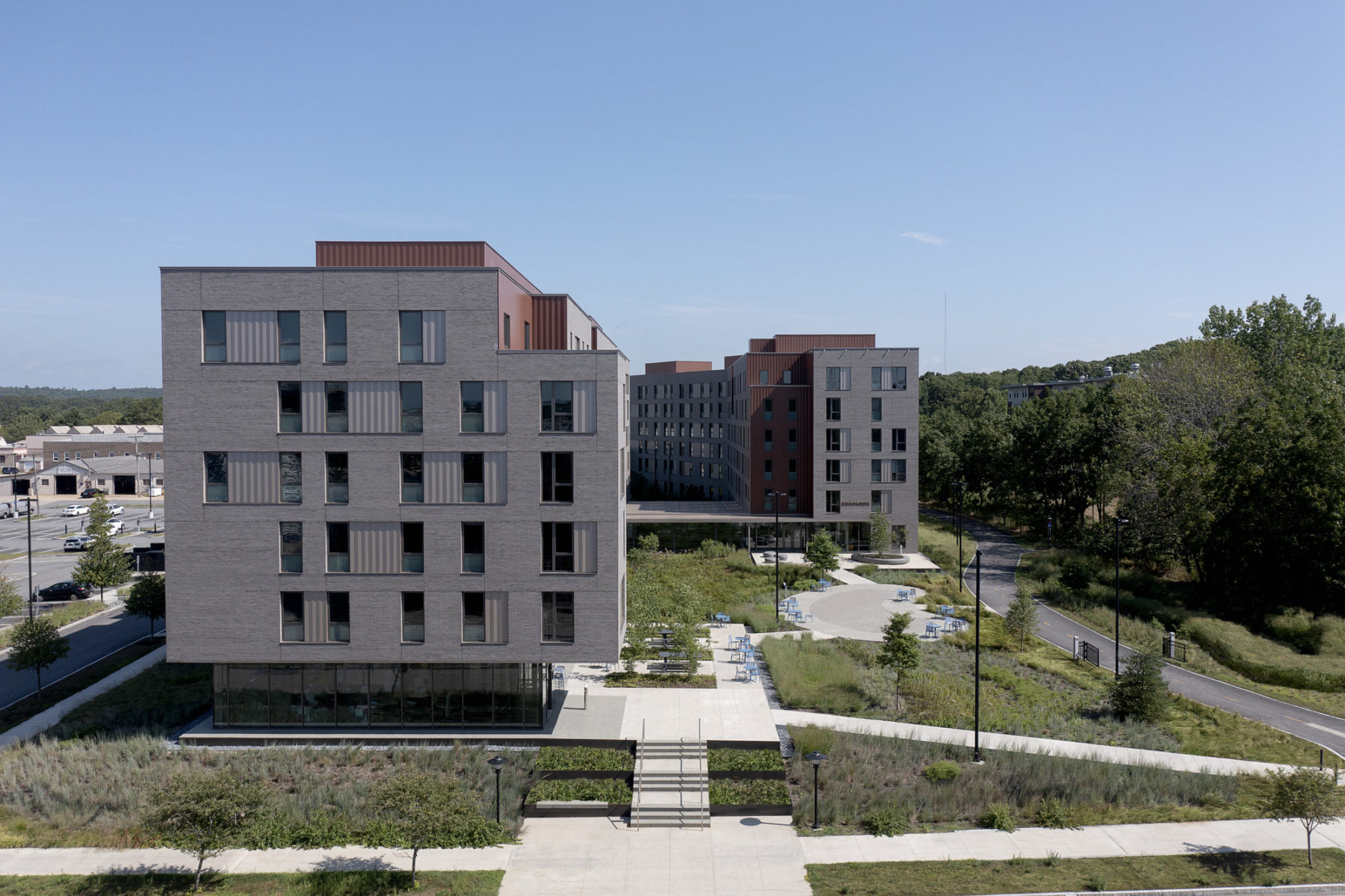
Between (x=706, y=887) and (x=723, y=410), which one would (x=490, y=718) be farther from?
(x=723, y=410)

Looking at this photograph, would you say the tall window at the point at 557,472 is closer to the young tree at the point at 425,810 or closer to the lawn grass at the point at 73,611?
the young tree at the point at 425,810

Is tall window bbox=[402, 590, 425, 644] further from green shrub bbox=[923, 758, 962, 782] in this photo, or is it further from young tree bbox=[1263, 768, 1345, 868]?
young tree bbox=[1263, 768, 1345, 868]

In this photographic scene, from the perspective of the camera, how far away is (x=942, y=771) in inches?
885

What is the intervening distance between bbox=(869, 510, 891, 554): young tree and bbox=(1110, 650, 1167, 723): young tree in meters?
26.6

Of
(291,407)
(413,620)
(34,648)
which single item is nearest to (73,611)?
(34,648)

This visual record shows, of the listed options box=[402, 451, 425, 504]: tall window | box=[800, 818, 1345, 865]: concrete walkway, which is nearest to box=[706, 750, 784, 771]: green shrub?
box=[800, 818, 1345, 865]: concrete walkway

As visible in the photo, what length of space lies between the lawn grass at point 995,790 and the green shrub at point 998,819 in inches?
6.9

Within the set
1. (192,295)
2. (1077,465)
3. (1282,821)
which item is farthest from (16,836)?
(1077,465)

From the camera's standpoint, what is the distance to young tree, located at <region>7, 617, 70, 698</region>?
3028 cm

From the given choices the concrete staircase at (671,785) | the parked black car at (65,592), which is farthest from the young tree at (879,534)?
the parked black car at (65,592)

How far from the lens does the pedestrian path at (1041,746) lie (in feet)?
77.1

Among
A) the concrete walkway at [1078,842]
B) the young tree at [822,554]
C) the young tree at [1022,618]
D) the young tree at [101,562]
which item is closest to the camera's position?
the concrete walkway at [1078,842]

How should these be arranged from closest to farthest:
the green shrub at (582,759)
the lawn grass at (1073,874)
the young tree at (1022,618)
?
the lawn grass at (1073,874) → the green shrub at (582,759) → the young tree at (1022,618)

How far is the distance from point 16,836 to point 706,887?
17.2m
